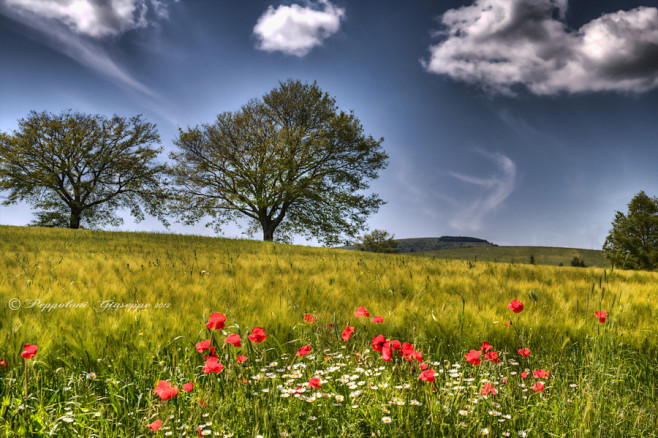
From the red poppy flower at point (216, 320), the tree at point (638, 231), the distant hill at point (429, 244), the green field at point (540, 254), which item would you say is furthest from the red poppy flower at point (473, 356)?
the distant hill at point (429, 244)

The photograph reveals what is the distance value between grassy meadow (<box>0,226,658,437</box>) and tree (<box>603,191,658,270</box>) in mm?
47168

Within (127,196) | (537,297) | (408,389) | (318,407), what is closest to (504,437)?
(408,389)

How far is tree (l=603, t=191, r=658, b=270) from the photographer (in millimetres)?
39578

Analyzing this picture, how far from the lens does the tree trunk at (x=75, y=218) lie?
105ft

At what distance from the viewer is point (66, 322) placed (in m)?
2.89

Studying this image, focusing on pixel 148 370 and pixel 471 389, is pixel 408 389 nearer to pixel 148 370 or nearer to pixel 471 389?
pixel 471 389

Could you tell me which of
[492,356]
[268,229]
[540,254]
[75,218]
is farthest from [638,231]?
[75,218]

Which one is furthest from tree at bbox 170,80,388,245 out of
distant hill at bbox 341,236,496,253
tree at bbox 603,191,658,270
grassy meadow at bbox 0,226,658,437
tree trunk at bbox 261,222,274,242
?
distant hill at bbox 341,236,496,253

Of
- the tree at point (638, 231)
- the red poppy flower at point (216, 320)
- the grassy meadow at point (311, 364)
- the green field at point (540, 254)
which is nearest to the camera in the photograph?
the grassy meadow at point (311, 364)

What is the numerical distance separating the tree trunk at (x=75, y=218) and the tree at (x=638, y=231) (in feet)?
186

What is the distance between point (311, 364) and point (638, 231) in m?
54.4

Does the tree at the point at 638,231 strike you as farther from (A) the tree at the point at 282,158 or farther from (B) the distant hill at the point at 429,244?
(B) the distant hill at the point at 429,244

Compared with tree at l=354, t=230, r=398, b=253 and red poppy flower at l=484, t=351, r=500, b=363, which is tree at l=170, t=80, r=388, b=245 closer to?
red poppy flower at l=484, t=351, r=500, b=363

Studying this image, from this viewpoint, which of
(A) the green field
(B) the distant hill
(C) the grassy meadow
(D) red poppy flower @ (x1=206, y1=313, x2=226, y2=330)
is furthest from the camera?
(B) the distant hill
